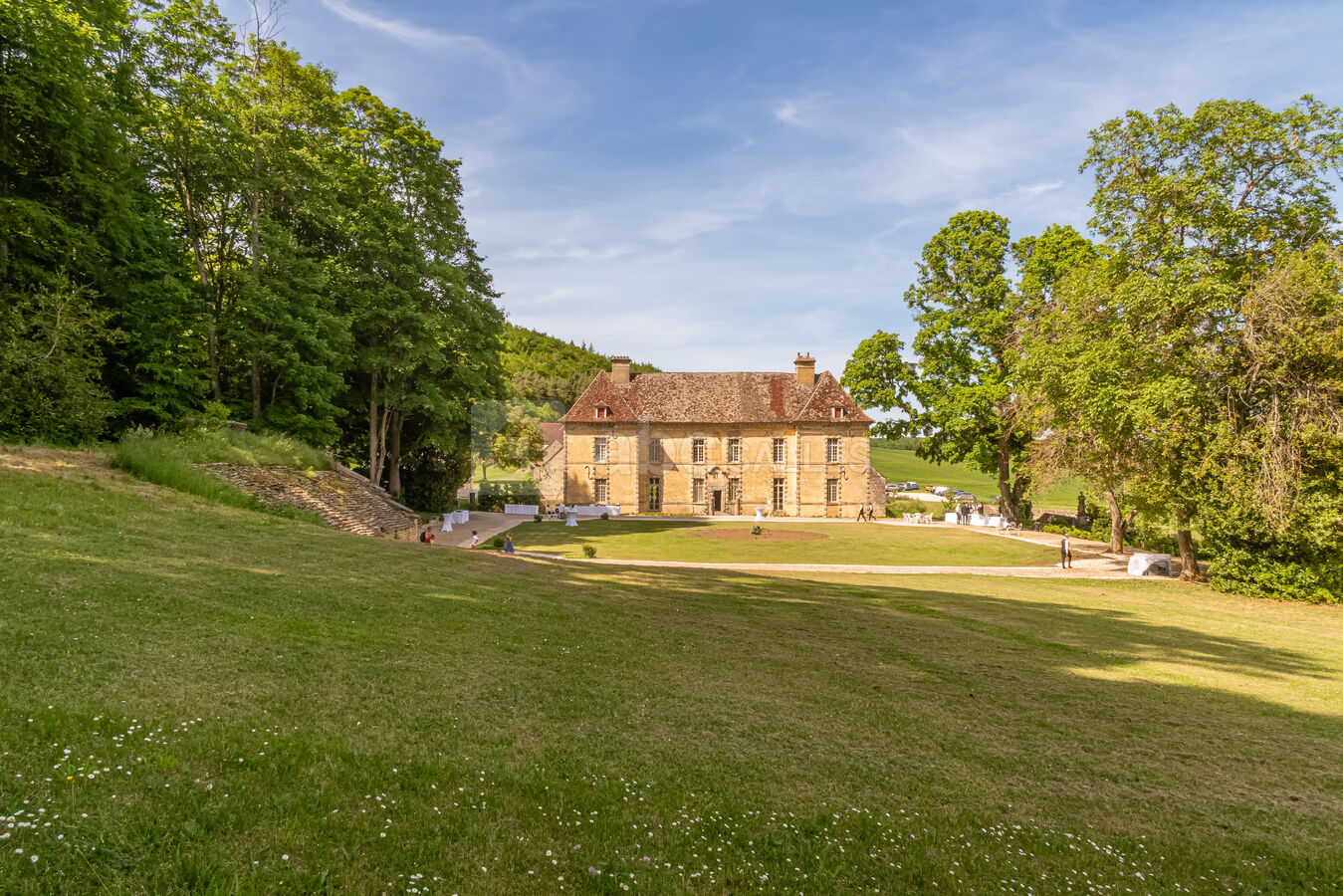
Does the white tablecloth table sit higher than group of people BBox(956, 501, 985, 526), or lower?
lower

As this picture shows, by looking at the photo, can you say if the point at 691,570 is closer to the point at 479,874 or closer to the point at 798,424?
the point at 479,874

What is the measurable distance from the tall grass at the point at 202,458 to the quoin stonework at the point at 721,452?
2673 centimetres

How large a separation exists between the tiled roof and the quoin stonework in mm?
85

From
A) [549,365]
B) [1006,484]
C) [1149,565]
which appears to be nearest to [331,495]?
[1149,565]

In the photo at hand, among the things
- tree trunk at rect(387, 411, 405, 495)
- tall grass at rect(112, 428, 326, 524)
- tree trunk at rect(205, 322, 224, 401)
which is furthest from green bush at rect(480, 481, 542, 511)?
tall grass at rect(112, 428, 326, 524)

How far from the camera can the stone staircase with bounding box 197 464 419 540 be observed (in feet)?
56.4

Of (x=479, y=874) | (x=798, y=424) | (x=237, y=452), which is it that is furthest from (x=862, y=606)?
(x=798, y=424)

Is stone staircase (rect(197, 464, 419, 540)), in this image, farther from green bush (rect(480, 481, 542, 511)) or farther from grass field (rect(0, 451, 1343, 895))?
green bush (rect(480, 481, 542, 511))

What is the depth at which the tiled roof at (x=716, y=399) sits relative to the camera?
46.7 meters

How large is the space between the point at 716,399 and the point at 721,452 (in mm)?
4401

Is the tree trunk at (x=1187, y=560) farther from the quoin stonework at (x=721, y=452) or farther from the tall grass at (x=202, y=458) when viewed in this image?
the tall grass at (x=202, y=458)

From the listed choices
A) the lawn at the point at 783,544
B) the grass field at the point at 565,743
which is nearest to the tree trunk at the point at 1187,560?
the lawn at the point at 783,544

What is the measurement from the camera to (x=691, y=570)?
19.4 metres

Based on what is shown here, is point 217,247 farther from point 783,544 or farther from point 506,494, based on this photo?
point 783,544
